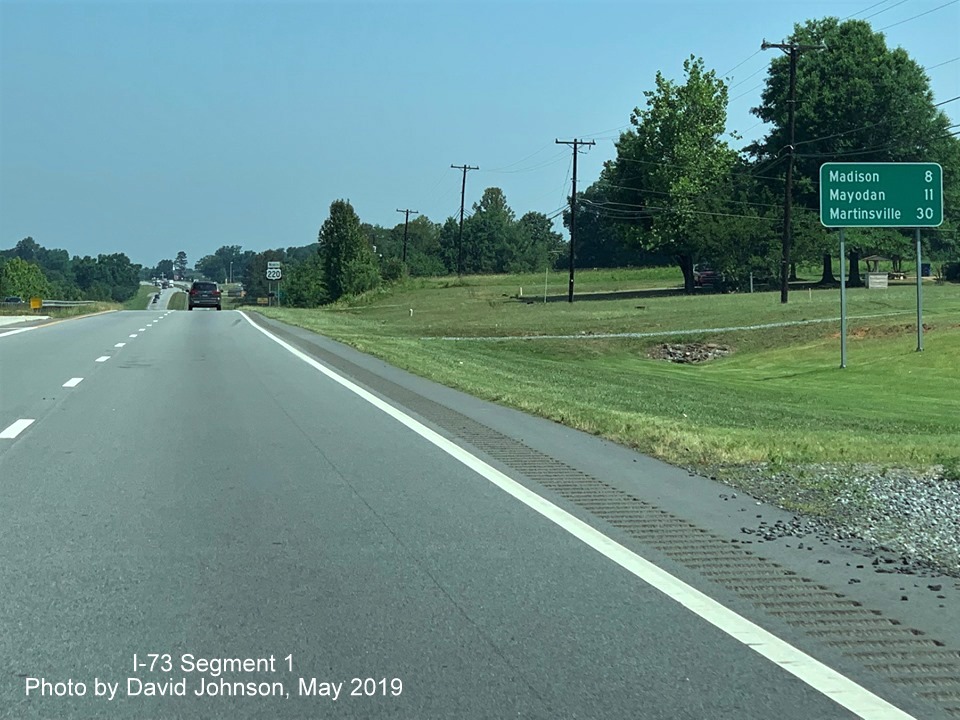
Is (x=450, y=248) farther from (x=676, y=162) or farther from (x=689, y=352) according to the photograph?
(x=689, y=352)

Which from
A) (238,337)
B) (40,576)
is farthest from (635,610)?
(238,337)

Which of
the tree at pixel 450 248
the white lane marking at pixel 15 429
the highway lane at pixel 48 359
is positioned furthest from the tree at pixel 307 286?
the white lane marking at pixel 15 429

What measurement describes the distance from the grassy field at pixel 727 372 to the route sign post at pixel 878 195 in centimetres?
383

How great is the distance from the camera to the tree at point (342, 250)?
10988 centimetres

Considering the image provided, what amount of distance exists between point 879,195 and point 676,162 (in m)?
58.1

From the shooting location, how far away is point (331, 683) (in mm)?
5082

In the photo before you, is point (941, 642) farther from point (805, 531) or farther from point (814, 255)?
point (814, 255)

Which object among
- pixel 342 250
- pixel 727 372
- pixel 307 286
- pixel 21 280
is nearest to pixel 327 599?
pixel 727 372

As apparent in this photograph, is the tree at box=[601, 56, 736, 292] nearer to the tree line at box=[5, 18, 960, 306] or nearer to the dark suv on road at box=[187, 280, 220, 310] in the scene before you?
the tree line at box=[5, 18, 960, 306]

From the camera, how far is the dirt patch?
40.9 m

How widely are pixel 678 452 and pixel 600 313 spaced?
155 ft

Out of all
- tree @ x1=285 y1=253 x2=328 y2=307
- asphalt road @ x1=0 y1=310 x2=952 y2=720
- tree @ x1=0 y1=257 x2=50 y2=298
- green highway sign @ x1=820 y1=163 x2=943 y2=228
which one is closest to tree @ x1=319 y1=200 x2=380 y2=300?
tree @ x1=285 y1=253 x2=328 y2=307

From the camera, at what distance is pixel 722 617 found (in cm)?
614

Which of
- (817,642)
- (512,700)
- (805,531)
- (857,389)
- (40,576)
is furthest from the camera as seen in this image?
(857,389)
